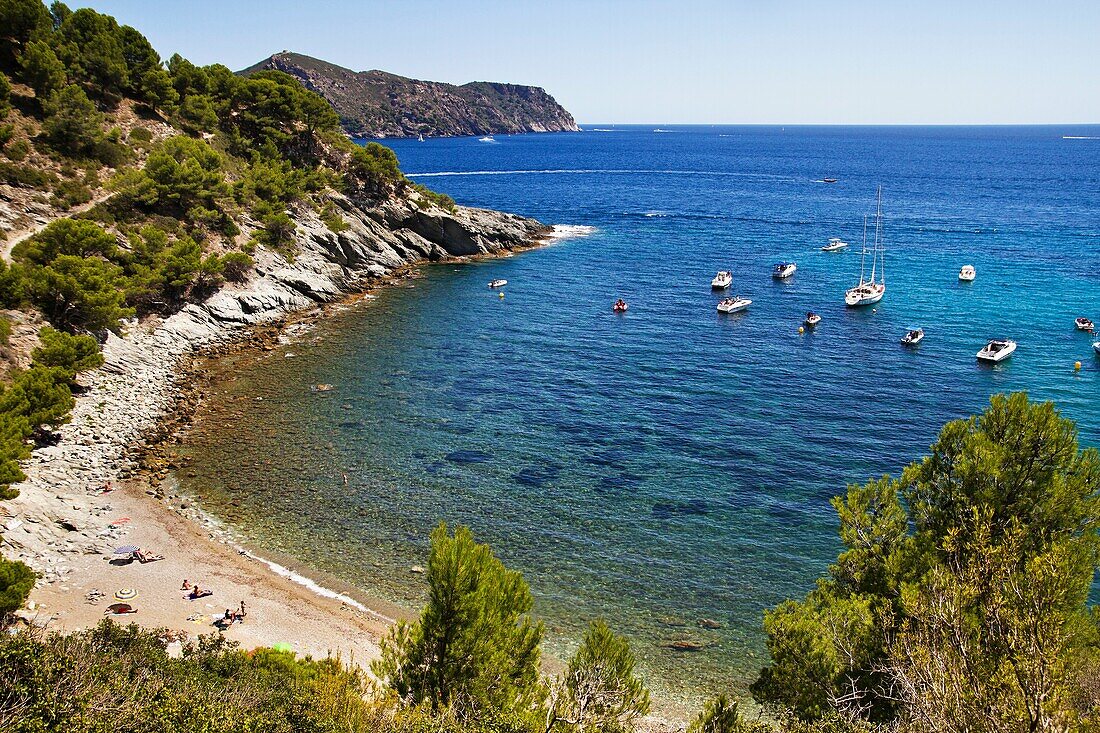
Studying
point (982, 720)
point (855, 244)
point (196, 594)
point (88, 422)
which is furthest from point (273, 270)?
point (855, 244)

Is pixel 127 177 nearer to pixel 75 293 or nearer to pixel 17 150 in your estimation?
pixel 17 150

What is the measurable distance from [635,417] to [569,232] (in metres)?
70.3

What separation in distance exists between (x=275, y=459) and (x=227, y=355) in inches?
763

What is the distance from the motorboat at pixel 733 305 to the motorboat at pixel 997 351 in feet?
74.1

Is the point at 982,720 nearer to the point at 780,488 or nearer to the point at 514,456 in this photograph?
the point at 780,488

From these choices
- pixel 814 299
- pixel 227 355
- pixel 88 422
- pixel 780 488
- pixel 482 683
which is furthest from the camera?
pixel 814 299

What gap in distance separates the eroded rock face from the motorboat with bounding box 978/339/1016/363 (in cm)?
6142

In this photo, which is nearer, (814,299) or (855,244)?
(814,299)

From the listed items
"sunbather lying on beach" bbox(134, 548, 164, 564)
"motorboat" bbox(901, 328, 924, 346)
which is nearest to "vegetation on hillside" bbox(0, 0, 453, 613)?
"sunbather lying on beach" bbox(134, 548, 164, 564)

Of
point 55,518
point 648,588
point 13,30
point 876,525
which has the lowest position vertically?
point 648,588

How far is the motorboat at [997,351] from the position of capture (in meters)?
57.6

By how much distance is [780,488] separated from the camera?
131ft

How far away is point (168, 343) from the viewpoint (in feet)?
183

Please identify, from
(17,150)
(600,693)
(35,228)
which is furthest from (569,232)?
(600,693)
